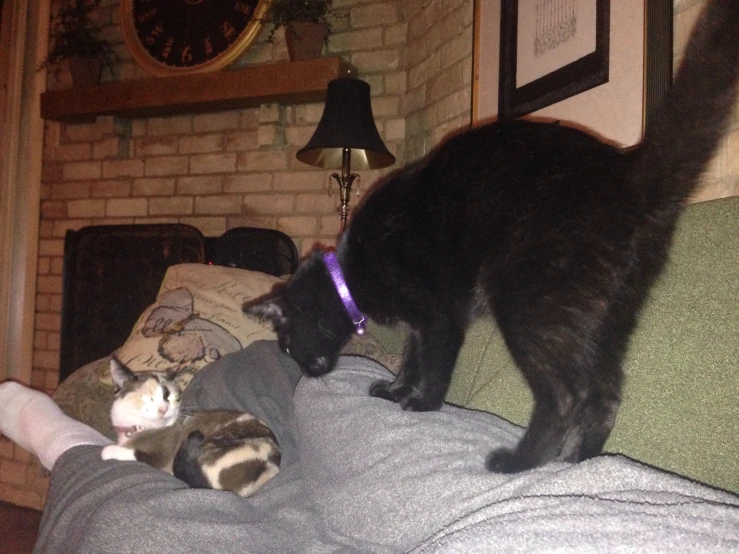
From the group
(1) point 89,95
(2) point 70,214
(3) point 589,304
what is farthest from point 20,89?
(3) point 589,304

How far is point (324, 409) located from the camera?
3.30 feet

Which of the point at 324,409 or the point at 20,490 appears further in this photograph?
the point at 20,490

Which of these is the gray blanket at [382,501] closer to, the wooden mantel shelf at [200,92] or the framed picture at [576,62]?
the framed picture at [576,62]

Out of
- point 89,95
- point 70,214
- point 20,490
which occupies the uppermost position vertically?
point 89,95

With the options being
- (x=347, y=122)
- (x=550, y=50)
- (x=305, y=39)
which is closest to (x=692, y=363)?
(x=550, y=50)

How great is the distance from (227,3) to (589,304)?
2366 millimetres

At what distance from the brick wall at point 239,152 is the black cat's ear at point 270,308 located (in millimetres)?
1039

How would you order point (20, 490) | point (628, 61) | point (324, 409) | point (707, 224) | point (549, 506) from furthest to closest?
1. point (20, 490)
2. point (628, 61)
3. point (324, 409)
4. point (707, 224)
5. point (549, 506)

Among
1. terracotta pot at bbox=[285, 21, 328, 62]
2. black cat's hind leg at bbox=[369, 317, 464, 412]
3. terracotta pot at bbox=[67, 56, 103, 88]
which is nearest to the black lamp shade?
terracotta pot at bbox=[285, 21, 328, 62]

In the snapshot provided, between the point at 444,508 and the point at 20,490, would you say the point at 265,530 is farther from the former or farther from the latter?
the point at 20,490

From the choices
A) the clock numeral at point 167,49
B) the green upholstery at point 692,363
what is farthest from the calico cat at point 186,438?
the clock numeral at point 167,49

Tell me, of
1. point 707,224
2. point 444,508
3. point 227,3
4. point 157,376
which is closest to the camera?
point 444,508

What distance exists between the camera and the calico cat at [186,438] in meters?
1.04

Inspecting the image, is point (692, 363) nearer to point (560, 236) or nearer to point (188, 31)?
point (560, 236)
